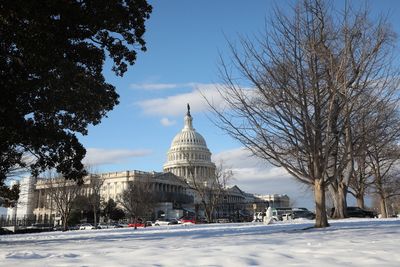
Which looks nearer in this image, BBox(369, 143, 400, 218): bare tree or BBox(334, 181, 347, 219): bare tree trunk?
BBox(334, 181, 347, 219): bare tree trunk

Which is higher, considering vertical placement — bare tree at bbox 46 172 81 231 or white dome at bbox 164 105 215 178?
white dome at bbox 164 105 215 178

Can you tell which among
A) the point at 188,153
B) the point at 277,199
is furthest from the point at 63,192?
the point at 277,199

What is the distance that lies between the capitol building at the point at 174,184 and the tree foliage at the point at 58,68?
74967mm

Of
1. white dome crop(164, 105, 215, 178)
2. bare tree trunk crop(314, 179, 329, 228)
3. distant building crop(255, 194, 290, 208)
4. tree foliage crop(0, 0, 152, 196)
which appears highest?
white dome crop(164, 105, 215, 178)

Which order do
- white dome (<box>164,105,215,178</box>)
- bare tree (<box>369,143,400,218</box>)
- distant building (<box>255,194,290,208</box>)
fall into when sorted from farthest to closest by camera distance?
distant building (<box>255,194,290,208</box>)
white dome (<box>164,105,215,178</box>)
bare tree (<box>369,143,400,218</box>)

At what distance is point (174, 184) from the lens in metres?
132

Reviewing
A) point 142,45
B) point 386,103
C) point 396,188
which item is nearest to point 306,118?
point 386,103

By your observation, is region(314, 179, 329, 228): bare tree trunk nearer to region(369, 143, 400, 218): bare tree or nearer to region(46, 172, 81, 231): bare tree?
region(369, 143, 400, 218): bare tree

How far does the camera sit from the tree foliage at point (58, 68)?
13922 millimetres

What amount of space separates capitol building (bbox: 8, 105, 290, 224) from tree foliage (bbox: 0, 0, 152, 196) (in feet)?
246

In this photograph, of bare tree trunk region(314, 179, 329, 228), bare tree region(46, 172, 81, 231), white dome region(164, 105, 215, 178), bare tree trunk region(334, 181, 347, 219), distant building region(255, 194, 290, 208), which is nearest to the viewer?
bare tree trunk region(314, 179, 329, 228)

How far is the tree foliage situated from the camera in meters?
13.9

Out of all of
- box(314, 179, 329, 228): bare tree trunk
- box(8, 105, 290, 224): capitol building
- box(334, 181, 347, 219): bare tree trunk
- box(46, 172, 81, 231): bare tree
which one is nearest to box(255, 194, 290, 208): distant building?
box(8, 105, 290, 224): capitol building

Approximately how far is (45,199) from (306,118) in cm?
9010
